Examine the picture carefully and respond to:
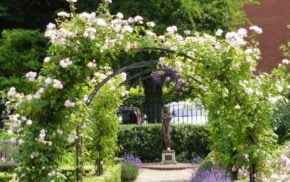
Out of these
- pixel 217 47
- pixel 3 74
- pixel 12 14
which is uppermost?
pixel 12 14

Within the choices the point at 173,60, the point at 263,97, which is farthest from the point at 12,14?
the point at 263,97

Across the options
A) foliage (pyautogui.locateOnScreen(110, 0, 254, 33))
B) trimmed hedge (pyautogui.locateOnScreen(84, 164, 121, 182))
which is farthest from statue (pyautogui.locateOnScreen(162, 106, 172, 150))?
trimmed hedge (pyautogui.locateOnScreen(84, 164, 121, 182))

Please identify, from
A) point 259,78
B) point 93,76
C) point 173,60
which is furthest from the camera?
point 173,60

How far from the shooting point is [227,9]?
68.5 feet

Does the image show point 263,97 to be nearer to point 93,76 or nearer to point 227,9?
point 93,76

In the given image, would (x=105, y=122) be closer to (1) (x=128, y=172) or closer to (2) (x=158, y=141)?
(1) (x=128, y=172)

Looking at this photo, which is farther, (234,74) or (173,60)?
(173,60)

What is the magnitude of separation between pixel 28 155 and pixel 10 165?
16.7 ft

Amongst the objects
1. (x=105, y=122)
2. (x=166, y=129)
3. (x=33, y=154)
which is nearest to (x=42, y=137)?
(x=33, y=154)

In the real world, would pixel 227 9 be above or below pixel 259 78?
above

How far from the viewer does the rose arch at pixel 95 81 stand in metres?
6.28

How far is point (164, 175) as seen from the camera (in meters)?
15.1

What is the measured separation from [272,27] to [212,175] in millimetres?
21854

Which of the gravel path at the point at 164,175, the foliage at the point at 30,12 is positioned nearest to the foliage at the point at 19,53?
the foliage at the point at 30,12
